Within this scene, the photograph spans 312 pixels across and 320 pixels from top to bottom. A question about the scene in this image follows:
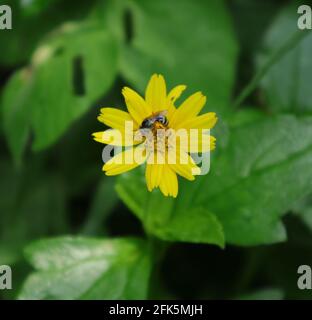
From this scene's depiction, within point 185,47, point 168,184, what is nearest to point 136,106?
point 168,184

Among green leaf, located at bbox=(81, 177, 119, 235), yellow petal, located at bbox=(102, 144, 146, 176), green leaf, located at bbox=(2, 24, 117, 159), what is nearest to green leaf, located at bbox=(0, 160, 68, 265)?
green leaf, located at bbox=(81, 177, 119, 235)

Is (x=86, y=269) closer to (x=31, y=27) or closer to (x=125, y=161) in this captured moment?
(x=125, y=161)

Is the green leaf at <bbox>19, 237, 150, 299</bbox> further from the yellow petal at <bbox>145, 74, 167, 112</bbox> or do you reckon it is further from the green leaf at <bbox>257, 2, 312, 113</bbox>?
the green leaf at <bbox>257, 2, 312, 113</bbox>

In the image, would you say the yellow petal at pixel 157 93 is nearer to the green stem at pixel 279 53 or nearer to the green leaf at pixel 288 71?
the green stem at pixel 279 53

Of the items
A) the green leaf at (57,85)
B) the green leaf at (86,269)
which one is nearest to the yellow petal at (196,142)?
the green leaf at (86,269)
